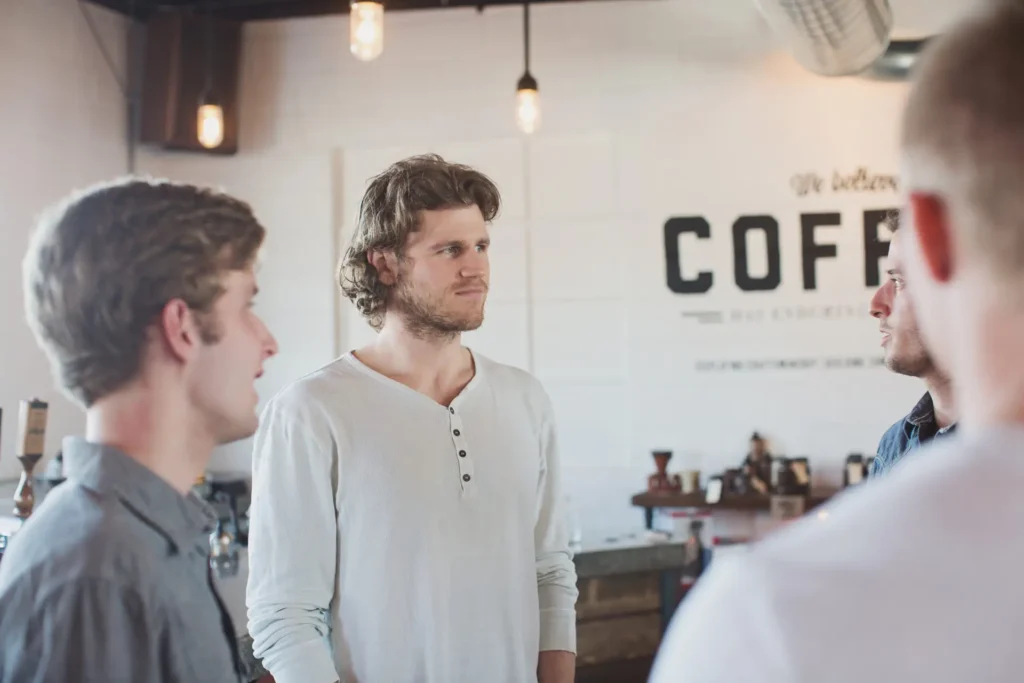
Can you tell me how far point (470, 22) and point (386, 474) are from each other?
394 cm

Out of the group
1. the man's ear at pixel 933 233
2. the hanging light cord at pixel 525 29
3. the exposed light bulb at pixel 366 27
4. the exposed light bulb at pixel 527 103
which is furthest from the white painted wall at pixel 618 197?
the man's ear at pixel 933 233

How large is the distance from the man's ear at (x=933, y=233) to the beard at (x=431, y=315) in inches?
53.6

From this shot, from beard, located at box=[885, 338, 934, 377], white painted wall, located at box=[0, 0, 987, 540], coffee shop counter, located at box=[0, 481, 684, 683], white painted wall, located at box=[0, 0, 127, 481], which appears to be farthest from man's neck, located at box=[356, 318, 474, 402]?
white painted wall, located at box=[0, 0, 987, 540]

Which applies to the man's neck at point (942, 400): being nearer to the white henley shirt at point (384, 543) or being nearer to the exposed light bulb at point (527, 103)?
the white henley shirt at point (384, 543)

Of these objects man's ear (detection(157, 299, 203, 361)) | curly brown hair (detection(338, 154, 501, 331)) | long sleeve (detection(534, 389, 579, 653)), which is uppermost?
curly brown hair (detection(338, 154, 501, 331))

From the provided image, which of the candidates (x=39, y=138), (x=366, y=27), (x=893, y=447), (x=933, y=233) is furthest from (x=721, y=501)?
(x=933, y=233)

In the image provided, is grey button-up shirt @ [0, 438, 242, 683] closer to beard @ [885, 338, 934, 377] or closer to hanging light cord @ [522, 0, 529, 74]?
beard @ [885, 338, 934, 377]

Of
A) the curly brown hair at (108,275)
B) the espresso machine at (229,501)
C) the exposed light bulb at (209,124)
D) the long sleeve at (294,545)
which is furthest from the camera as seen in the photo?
the exposed light bulb at (209,124)

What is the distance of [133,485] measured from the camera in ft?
3.40

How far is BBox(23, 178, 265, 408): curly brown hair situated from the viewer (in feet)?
3.45

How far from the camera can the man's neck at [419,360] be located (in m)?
2.00

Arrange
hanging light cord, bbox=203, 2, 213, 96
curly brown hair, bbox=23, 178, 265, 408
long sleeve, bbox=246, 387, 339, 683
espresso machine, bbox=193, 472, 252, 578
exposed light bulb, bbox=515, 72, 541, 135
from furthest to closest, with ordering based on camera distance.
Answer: hanging light cord, bbox=203, 2, 213, 96 < exposed light bulb, bbox=515, 72, 541, 135 < espresso machine, bbox=193, 472, 252, 578 < long sleeve, bbox=246, 387, 339, 683 < curly brown hair, bbox=23, 178, 265, 408

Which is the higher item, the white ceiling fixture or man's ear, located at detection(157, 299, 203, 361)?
the white ceiling fixture

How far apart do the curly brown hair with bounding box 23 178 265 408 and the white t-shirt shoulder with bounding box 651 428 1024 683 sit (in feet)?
2.31
